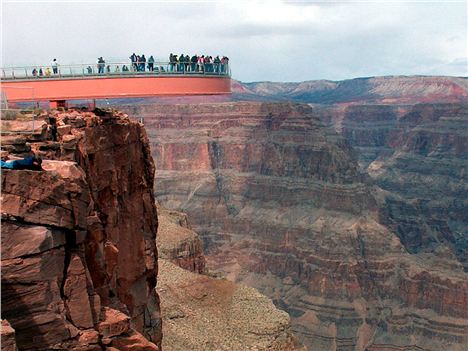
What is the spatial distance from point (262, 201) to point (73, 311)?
132917 millimetres

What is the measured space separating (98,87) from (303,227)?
4109 inches

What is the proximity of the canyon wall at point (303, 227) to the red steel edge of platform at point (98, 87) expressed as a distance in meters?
80.7

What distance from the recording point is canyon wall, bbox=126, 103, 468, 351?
112 meters

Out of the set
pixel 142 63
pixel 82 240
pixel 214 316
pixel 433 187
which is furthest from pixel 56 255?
Result: pixel 433 187

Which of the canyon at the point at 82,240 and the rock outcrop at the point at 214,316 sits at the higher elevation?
the canyon at the point at 82,240

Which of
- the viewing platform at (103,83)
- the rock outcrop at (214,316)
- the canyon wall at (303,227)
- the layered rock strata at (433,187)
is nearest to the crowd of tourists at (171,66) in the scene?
the viewing platform at (103,83)

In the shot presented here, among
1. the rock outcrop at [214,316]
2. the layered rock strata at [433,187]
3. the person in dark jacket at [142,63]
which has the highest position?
the person in dark jacket at [142,63]

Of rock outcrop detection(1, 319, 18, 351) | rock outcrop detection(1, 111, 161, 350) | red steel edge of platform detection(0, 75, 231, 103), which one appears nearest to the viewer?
rock outcrop detection(1, 319, 18, 351)

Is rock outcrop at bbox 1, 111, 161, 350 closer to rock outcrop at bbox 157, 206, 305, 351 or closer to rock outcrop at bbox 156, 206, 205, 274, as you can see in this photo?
rock outcrop at bbox 157, 206, 305, 351

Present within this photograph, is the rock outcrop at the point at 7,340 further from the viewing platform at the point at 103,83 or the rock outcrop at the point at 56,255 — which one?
the viewing platform at the point at 103,83

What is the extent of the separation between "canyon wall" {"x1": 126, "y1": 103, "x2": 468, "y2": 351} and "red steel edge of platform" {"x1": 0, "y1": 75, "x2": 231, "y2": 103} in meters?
80.7

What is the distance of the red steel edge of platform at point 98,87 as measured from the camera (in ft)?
109

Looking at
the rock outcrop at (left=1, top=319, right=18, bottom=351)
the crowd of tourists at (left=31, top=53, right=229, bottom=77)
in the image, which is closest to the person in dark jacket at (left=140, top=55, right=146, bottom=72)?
the crowd of tourists at (left=31, top=53, right=229, bottom=77)

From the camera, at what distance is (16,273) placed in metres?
15.5
